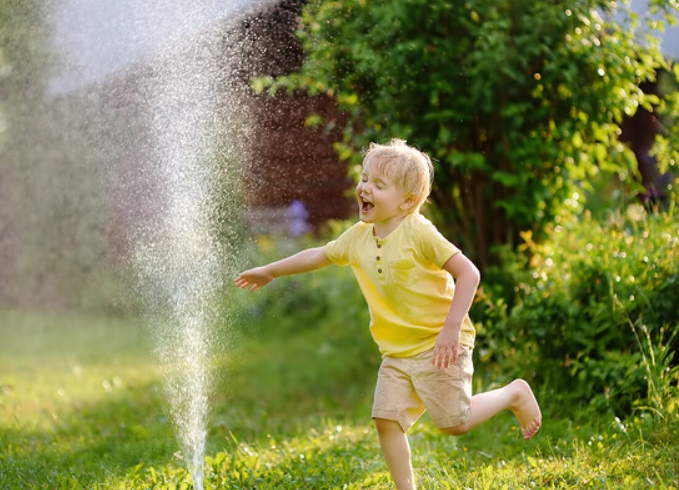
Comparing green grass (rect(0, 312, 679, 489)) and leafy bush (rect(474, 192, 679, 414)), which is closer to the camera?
green grass (rect(0, 312, 679, 489))

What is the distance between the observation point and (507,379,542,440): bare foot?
126 inches

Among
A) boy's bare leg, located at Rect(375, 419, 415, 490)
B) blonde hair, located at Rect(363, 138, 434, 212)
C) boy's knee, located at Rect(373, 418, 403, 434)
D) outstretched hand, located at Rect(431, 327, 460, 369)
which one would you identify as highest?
blonde hair, located at Rect(363, 138, 434, 212)

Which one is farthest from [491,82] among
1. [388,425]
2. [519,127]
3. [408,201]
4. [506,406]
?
[388,425]

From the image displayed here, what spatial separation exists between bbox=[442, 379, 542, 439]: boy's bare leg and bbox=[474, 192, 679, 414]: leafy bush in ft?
2.30

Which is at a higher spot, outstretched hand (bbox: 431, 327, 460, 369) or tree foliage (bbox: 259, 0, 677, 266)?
outstretched hand (bbox: 431, 327, 460, 369)

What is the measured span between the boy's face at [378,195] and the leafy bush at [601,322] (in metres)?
1.34

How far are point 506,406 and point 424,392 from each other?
36cm

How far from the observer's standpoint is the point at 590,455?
11.1 ft

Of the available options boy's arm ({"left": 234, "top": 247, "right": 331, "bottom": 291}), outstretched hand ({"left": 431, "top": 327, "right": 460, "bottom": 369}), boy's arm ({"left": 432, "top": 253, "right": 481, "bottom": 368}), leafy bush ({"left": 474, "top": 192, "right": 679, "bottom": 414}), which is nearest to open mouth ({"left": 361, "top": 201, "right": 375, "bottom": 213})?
boy's arm ({"left": 234, "top": 247, "right": 331, "bottom": 291})

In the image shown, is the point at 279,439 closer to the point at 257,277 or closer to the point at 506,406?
the point at 257,277

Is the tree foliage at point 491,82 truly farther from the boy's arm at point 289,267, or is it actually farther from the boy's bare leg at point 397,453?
the boy's bare leg at point 397,453

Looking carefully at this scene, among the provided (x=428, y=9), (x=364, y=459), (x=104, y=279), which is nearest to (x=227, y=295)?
(x=104, y=279)

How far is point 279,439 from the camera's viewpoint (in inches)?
166

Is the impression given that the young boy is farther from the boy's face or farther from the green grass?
the green grass
